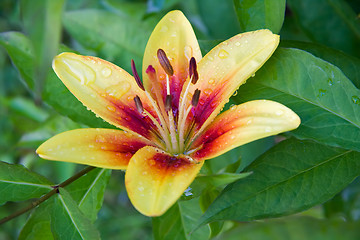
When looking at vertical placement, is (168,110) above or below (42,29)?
below

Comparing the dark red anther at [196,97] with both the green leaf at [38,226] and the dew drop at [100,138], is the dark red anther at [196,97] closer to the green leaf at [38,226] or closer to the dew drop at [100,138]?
the dew drop at [100,138]

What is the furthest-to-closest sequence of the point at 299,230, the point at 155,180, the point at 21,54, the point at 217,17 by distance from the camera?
the point at 217,17, the point at 21,54, the point at 155,180, the point at 299,230

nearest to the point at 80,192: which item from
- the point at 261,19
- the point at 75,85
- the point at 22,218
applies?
the point at 75,85

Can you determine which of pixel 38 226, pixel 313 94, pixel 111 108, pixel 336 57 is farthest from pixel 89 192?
pixel 336 57

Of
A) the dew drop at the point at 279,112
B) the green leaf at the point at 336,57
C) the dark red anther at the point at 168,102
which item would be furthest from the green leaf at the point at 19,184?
the green leaf at the point at 336,57

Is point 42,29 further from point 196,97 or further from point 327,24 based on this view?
point 327,24

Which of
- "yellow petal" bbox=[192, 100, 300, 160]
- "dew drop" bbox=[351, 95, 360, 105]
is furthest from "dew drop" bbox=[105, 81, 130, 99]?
"dew drop" bbox=[351, 95, 360, 105]
